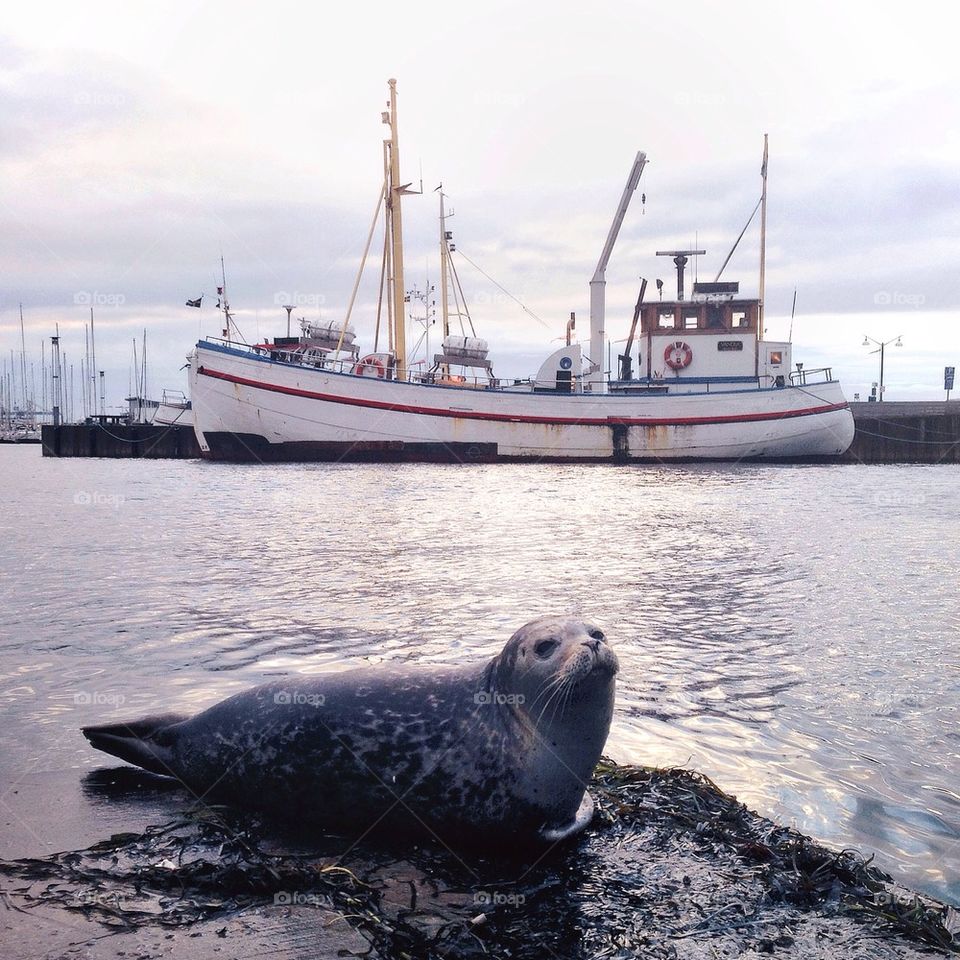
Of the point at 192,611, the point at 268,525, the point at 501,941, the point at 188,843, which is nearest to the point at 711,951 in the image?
the point at 501,941

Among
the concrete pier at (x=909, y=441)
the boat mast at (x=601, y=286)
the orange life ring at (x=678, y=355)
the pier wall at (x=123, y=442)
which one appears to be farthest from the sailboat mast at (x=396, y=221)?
the concrete pier at (x=909, y=441)

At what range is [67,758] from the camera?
4.41m

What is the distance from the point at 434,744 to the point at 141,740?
5.09 ft

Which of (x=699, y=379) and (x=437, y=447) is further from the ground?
(x=699, y=379)

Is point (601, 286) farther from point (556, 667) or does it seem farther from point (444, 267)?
point (556, 667)

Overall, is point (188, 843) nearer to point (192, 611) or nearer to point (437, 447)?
point (192, 611)

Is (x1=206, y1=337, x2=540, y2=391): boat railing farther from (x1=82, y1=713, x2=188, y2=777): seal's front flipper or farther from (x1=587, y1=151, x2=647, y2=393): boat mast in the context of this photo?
(x1=82, y1=713, x2=188, y2=777): seal's front flipper

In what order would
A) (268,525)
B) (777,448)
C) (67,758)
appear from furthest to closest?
1. (777,448)
2. (268,525)
3. (67,758)

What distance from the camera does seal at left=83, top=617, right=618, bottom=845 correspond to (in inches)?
136

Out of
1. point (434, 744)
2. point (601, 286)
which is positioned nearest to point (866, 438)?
point (601, 286)

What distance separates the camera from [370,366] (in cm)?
3612

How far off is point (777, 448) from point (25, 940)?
3871 cm

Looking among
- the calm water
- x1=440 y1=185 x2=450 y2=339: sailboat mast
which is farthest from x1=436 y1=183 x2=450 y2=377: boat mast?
the calm water

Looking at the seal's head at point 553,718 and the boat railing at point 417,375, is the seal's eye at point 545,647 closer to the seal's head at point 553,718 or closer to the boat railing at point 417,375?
the seal's head at point 553,718
